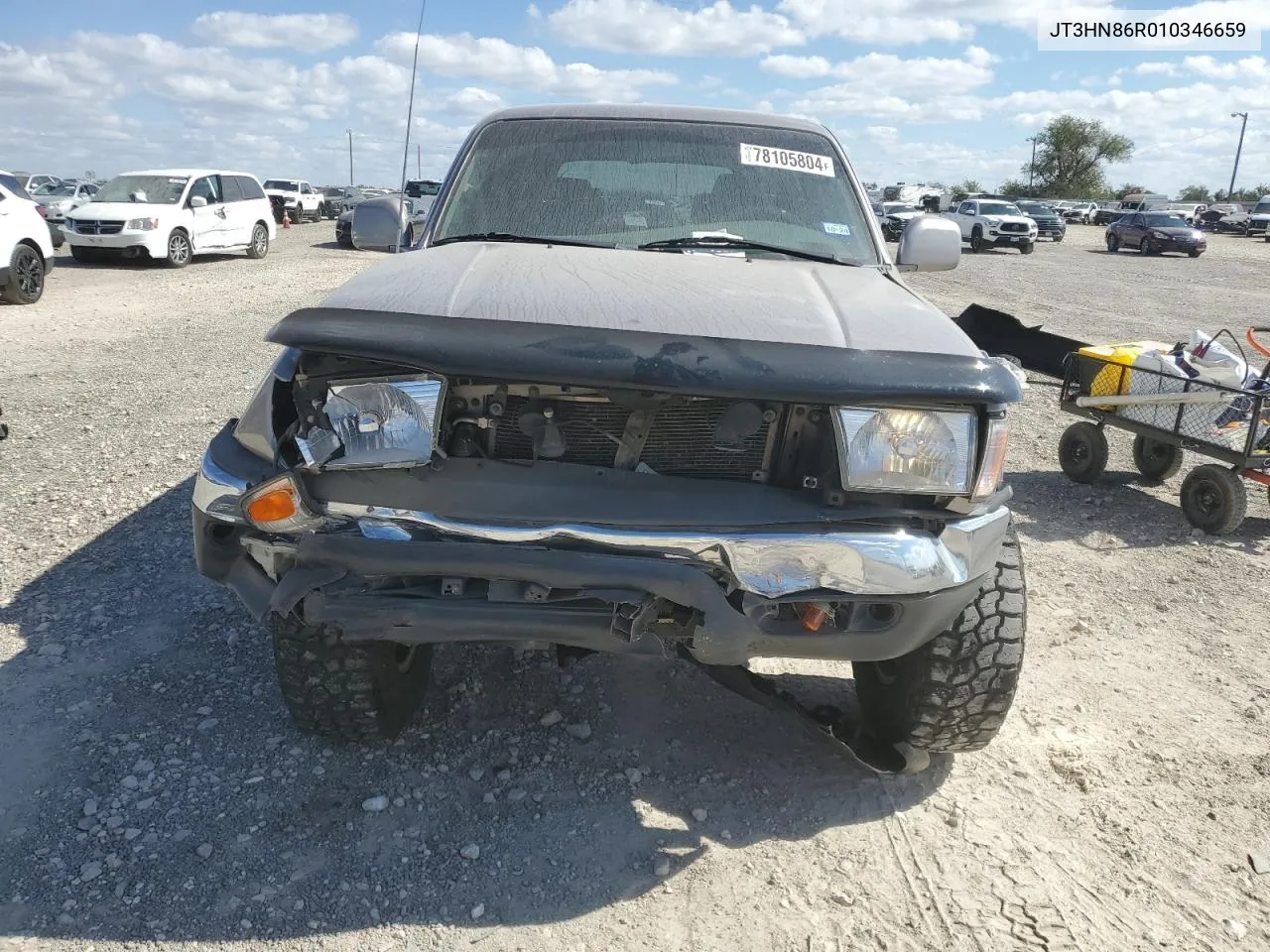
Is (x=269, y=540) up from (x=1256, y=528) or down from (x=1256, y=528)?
up

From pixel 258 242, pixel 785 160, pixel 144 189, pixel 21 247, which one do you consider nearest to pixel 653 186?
pixel 785 160

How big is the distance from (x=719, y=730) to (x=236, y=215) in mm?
18627

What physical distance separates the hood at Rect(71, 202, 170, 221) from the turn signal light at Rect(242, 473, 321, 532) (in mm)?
16838

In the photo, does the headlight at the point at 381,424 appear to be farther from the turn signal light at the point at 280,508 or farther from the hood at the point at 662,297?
the hood at the point at 662,297

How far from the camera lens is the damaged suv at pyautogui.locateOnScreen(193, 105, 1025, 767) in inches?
83.2

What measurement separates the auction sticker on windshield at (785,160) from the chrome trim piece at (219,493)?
2312mm

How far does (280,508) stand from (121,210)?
1724cm

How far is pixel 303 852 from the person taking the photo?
8.18ft

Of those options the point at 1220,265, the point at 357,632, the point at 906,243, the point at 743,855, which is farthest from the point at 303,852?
the point at 1220,265

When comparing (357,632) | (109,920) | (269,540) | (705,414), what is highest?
(705,414)

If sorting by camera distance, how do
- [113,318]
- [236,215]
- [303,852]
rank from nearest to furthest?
[303,852] < [113,318] < [236,215]

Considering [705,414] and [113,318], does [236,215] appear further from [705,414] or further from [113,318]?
[705,414]

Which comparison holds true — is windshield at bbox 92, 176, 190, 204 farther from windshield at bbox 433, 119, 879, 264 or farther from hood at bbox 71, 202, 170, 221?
windshield at bbox 433, 119, 879, 264

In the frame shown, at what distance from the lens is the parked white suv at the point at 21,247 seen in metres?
11.3
